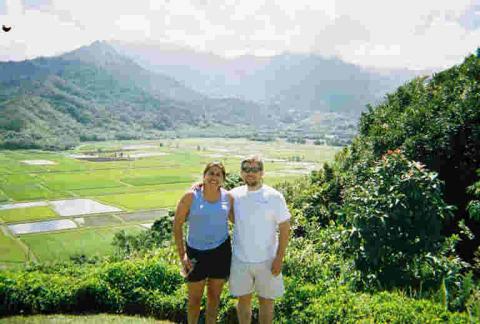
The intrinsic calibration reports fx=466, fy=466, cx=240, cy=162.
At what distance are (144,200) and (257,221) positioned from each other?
5557cm

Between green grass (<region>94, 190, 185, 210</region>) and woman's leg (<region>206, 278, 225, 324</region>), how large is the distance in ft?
164

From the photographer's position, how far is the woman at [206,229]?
428 cm

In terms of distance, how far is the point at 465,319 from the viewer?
14.5 ft

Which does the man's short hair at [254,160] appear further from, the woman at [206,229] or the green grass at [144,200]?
the green grass at [144,200]

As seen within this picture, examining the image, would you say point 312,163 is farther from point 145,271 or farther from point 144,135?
point 145,271

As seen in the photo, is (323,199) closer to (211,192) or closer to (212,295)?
(212,295)

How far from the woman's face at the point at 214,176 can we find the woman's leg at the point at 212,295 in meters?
0.95

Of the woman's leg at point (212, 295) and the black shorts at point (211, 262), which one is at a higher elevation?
the black shorts at point (211, 262)

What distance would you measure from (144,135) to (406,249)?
15724cm

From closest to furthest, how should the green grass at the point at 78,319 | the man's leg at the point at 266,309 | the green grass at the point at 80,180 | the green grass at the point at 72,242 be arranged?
the man's leg at the point at 266,309 → the green grass at the point at 78,319 → the green grass at the point at 72,242 → the green grass at the point at 80,180

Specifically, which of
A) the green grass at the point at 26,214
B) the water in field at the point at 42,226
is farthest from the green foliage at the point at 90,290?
the green grass at the point at 26,214

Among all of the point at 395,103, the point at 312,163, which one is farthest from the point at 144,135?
the point at 395,103

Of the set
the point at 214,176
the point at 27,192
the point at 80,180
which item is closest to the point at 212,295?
the point at 214,176

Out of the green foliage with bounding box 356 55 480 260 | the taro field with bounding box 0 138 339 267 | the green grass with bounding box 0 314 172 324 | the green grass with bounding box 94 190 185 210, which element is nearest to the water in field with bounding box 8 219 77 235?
the taro field with bounding box 0 138 339 267
